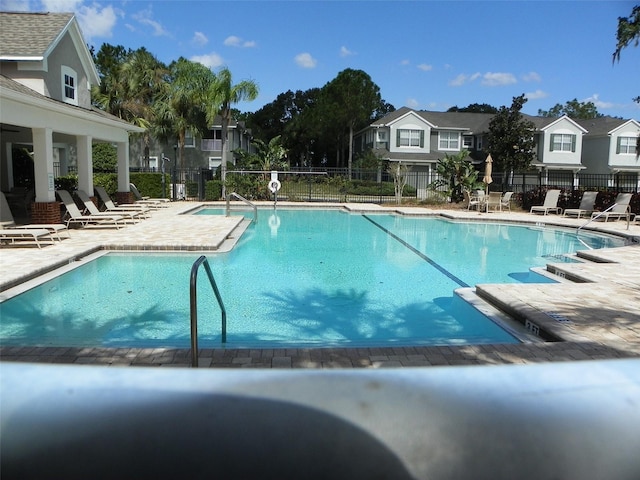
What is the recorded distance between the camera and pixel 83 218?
566 inches

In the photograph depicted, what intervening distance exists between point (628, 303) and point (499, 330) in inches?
74.1

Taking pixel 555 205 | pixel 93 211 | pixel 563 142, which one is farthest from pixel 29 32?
pixel 563 142

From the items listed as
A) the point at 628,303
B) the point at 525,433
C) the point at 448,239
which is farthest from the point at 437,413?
the point at 448,239

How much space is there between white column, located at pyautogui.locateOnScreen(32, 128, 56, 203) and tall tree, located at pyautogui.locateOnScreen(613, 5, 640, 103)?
22524 mm

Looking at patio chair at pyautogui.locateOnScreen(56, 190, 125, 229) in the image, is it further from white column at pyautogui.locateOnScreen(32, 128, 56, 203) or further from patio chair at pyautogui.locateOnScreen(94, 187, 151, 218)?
patio chair at pyautogui.locateOnScreen(94, 187, 151, 218)

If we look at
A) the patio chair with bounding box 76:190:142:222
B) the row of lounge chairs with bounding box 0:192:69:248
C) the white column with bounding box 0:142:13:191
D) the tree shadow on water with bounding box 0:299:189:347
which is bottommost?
the tree shadow on water with bounding box 0:299:189:347

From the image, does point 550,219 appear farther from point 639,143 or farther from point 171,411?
point 171,411

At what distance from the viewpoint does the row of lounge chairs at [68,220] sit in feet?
35.6

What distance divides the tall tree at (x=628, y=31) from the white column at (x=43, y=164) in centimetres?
2252

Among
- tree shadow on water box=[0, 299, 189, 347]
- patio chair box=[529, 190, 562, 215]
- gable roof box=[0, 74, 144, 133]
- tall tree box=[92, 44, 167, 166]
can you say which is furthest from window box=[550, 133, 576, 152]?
tree shadow on water box=[0, 299, 189, 347]

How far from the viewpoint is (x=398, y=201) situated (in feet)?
86.6

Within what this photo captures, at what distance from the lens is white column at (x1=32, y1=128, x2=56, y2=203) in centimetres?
1323

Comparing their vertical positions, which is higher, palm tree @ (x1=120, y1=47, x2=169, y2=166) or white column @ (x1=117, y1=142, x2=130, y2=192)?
palm tree @ (x1=120, y1=47, x2=169, y2=166)

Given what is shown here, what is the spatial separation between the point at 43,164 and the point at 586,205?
736 inches
